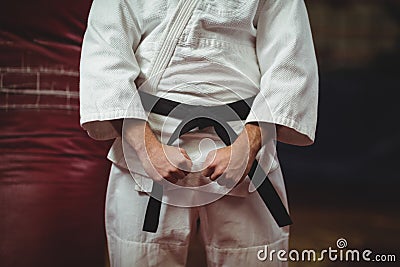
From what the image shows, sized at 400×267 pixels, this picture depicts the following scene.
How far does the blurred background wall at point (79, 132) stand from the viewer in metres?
1.06

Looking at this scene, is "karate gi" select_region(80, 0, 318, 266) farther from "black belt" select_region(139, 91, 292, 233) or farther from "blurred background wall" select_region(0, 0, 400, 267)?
"blurred background wall" select_region(0, 0, 400, 267)

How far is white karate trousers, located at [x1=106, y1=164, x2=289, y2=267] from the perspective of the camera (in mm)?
899

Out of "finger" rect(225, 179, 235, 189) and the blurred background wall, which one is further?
the blurred background wall

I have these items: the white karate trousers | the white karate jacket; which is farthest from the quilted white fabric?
the white karate trousers

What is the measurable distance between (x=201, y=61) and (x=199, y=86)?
4 centimetres

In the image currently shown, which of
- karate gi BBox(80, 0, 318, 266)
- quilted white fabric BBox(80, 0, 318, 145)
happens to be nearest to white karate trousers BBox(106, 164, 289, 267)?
karate gi BBox(80, 0, 318, 266)

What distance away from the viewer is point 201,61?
0.89 metres

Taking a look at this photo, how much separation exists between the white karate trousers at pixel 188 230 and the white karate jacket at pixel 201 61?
0.11m

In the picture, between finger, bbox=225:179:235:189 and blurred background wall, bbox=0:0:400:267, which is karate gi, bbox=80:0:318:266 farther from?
blurred background wall, bbox=0:0:400:267

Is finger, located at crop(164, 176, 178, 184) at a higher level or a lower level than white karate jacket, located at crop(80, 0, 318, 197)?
lower

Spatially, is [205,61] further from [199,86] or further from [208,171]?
[208,171]

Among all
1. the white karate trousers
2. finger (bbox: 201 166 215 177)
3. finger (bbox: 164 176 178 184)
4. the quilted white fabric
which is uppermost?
the quilted white fabric

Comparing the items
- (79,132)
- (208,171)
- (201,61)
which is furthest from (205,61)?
(79,132)

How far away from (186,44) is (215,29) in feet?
0.16
